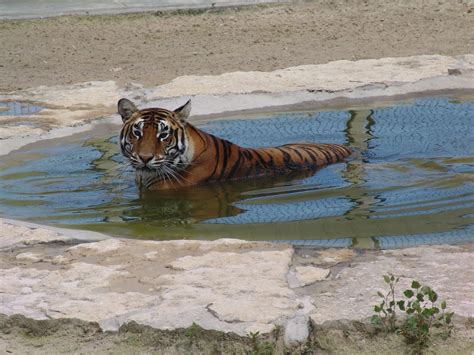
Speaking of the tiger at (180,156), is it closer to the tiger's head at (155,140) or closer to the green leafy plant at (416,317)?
the tiger's head at (155,140)

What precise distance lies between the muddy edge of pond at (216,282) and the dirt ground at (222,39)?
5.03 metres

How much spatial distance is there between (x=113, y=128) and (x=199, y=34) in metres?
4.27

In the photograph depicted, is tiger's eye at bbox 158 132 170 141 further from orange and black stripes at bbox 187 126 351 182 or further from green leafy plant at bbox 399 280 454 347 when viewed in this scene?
green leafy plant at bbox 399 280 454 347

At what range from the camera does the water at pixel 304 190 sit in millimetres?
5105

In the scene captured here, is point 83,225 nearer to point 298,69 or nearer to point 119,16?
point 298,69

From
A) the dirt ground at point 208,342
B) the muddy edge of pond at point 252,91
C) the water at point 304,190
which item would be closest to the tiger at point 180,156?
the water at point 304,190

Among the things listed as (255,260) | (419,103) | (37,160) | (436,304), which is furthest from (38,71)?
(436,304)

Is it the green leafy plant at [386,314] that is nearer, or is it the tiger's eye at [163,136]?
the green leafy plant at [386,314]

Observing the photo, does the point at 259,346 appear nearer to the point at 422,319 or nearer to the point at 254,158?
the point at 422,319

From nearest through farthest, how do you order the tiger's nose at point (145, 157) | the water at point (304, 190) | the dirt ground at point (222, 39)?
the water at point (304, 190), the tiger's nose at point (145, 157), the dirt ground at point (222, 39)

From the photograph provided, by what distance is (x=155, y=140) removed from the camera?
638 cm

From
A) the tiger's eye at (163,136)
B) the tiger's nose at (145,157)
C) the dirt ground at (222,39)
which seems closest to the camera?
the tiger's nose at (145,157)

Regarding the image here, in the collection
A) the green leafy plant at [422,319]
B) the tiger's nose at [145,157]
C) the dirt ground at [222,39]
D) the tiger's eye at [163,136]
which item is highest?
the dirt ground at [222,39]

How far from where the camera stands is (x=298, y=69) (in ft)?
31.8
